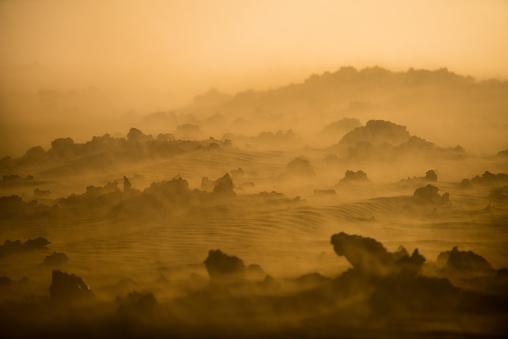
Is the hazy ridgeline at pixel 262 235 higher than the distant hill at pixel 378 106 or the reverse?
the reverse

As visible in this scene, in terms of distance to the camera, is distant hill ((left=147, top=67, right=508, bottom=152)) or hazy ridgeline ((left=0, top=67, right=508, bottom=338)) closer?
hazy ridgeline ((left=0, top=67, right=508, bottom=338))

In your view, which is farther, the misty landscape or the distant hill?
the distant hill

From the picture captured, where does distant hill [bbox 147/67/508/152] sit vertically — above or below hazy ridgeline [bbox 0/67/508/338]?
above

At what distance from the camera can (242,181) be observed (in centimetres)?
2005

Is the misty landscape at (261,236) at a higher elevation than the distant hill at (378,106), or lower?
lower

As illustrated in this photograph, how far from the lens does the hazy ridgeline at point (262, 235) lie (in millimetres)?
8547

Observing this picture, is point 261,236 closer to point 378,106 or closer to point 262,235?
point 262,235

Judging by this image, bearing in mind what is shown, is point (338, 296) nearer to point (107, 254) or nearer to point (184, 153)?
point (107, 254)

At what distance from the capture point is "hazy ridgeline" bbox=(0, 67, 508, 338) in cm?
855

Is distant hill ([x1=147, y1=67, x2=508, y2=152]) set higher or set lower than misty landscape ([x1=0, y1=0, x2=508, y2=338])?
higher

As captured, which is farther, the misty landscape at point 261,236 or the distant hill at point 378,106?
the distant hill at point 378,106

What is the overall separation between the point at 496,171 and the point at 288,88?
22744mm

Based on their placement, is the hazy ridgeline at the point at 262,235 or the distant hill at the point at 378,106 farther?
the distant hill at the point at 378,106

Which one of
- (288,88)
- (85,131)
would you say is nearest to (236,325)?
(85,131)
